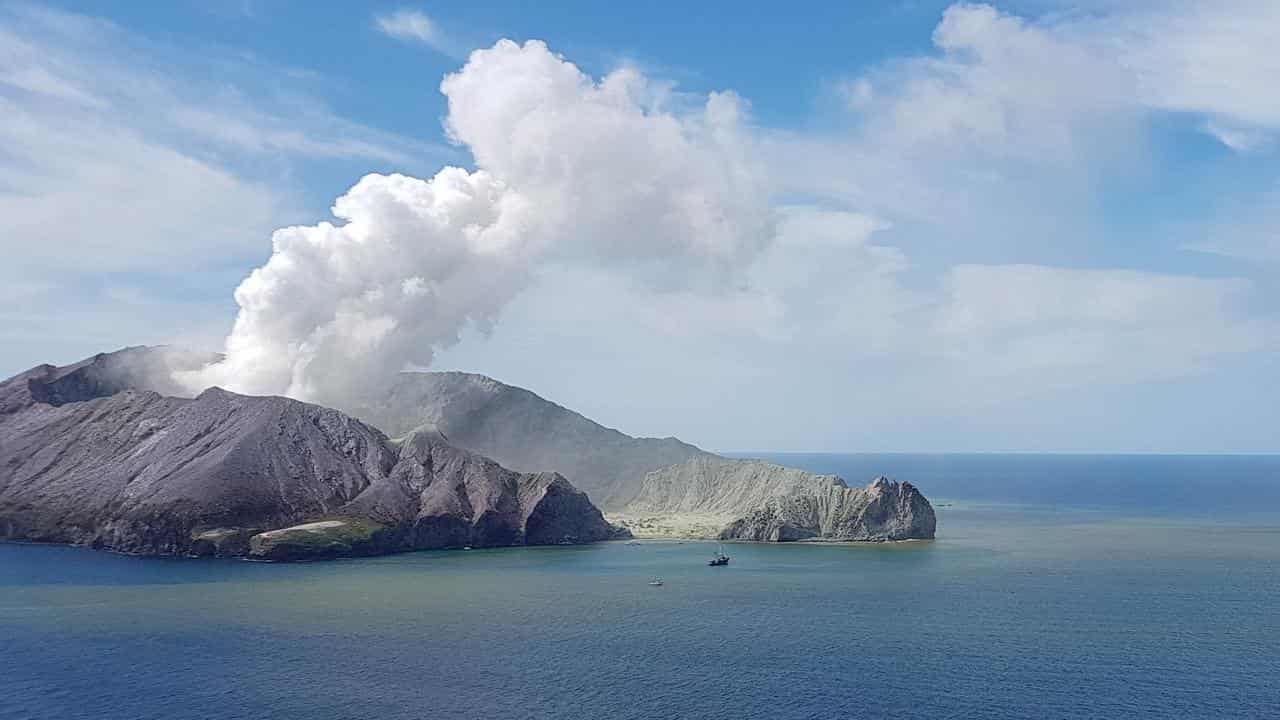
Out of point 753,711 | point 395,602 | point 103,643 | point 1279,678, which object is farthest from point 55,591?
point 1279,678

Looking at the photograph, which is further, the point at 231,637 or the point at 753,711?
the point at 231,637

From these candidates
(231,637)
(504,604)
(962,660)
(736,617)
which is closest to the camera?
(962,660)

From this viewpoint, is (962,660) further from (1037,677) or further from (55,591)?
(55,591)

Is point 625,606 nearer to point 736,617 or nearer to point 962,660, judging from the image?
point 736,617

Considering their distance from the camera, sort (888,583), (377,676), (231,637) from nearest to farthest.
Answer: (377,676) < (231,637) < (888,583)

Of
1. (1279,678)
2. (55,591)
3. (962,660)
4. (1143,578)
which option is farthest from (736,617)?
(55,591)

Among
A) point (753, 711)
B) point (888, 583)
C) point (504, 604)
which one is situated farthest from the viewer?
point (888, 583)
